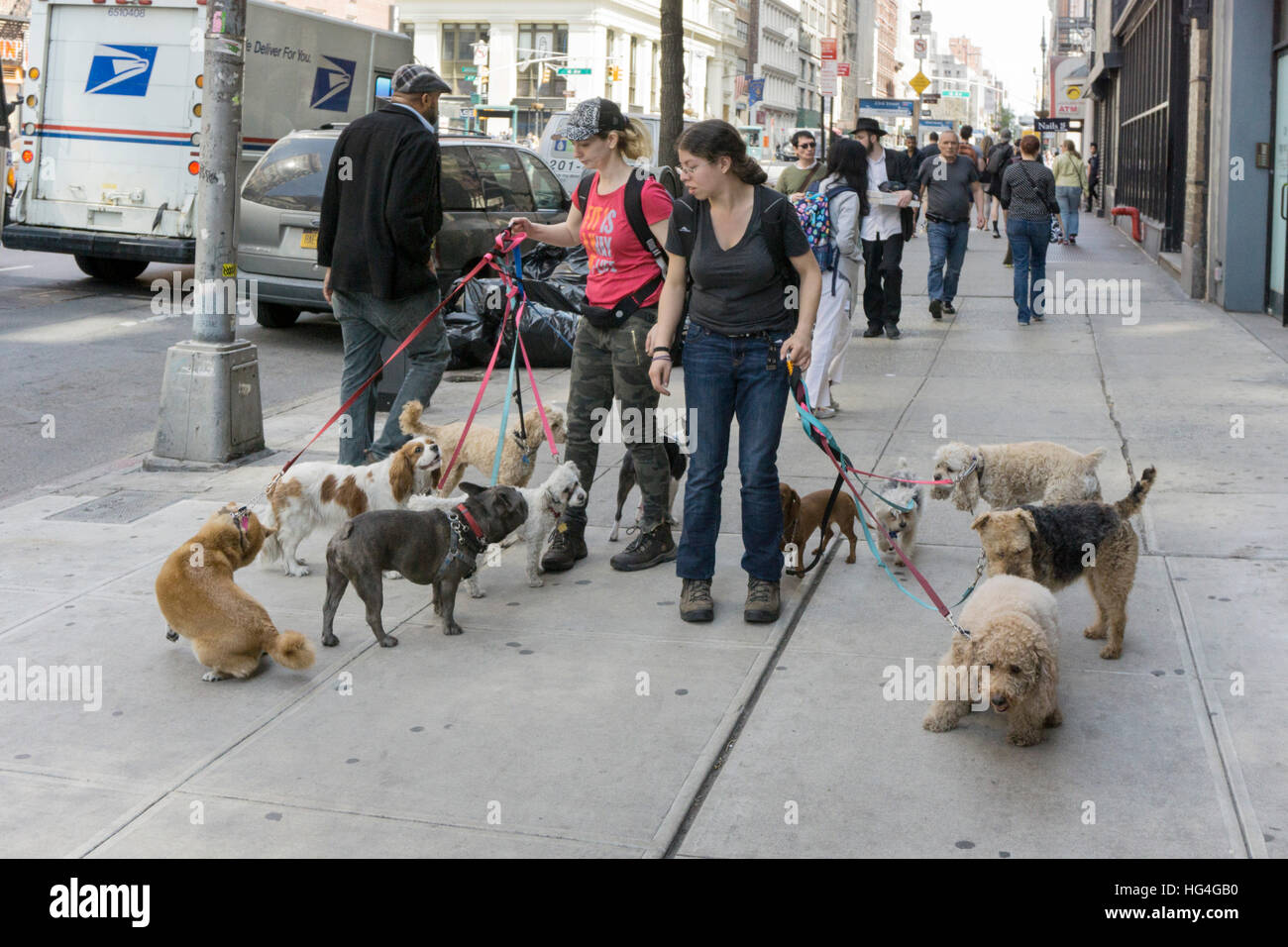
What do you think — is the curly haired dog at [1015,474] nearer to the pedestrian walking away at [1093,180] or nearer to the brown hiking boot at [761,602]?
the brown hiking boot at [761,602]

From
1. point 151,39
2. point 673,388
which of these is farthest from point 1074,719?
point 151,39

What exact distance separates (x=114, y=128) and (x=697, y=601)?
12.6 m

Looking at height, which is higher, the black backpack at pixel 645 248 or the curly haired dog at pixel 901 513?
the black backpack at pixel 645 248

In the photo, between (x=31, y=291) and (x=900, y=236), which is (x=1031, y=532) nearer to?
(x=900, y=236)

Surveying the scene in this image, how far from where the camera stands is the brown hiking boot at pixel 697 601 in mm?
5492

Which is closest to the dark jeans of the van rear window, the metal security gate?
the van rear window

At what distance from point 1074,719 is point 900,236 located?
29.2 feet

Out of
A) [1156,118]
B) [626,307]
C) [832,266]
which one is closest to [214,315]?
[626,307]

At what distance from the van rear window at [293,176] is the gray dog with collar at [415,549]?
7673 mm

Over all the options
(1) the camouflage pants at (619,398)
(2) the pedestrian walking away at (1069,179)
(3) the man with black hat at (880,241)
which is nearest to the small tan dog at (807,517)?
(1) the camouflage pants at (619,398)

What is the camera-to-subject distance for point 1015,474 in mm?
6203

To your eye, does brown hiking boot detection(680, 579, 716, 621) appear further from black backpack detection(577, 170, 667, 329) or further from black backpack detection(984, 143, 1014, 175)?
black backpack detection(984, 143, 1014, 175)

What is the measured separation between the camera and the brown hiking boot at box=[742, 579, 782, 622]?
18.0 feet

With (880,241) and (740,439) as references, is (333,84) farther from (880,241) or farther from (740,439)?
(740,439)
